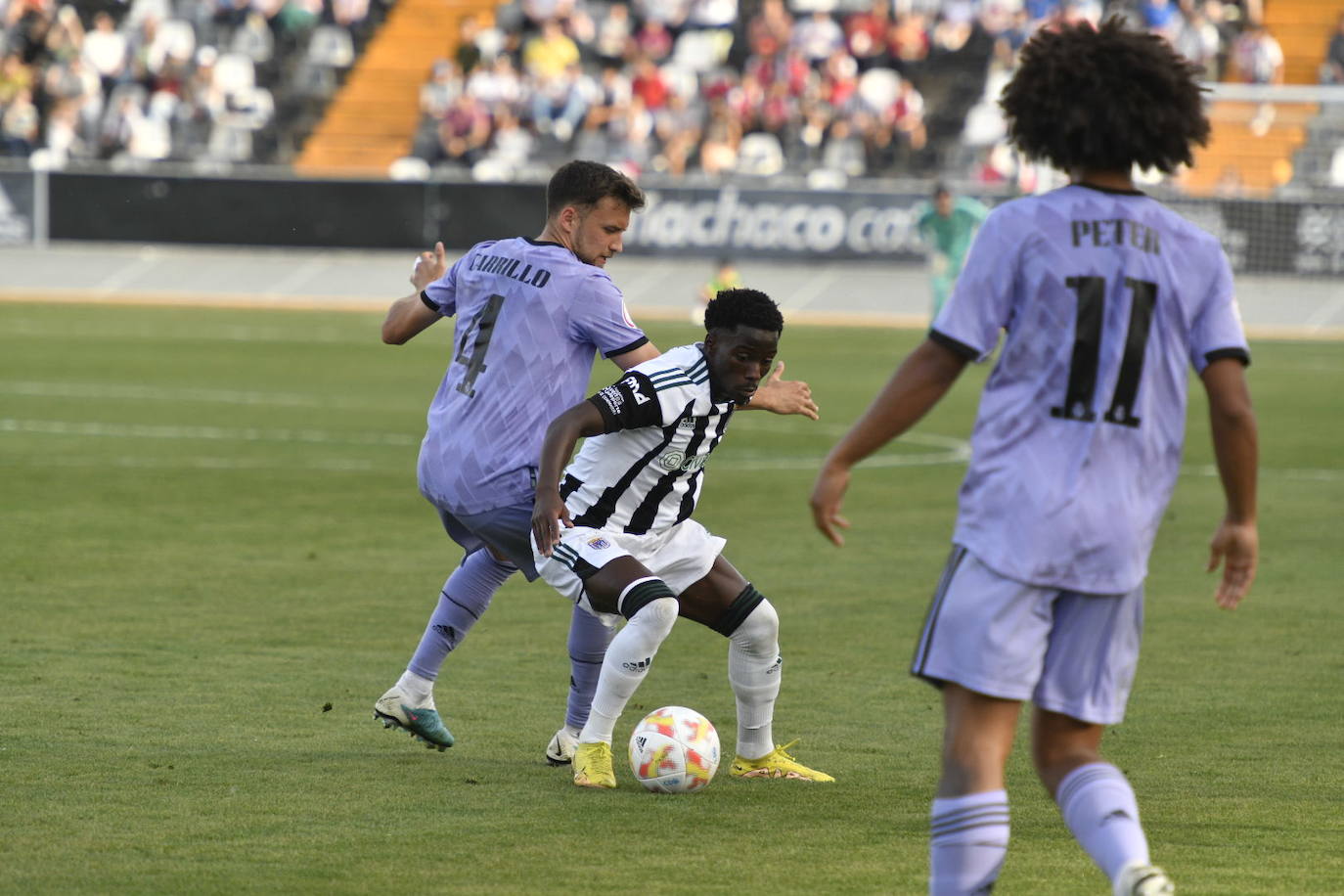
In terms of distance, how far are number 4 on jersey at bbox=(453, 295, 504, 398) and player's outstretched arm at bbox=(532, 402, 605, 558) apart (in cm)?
56

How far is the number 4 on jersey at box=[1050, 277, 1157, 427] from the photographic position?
4.11 m

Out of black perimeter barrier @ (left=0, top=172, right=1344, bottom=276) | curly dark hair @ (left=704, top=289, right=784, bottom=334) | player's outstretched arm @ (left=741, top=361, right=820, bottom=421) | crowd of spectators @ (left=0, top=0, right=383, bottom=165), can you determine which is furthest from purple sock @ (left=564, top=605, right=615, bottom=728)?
crowd of spectators @ (left=0, top=0, right=383, bottom=165)

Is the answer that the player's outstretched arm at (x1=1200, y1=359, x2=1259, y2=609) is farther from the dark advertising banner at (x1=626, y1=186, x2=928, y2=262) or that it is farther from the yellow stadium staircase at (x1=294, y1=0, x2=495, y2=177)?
the yellow stadium staircase at (x1=294, y1=0, x2=495, y2=177)

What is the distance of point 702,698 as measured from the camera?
25.2 ft

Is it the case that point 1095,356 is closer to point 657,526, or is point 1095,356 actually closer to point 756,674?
point 657,526

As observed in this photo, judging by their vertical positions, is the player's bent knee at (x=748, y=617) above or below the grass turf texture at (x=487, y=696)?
above

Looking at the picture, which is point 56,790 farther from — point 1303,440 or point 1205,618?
point 1303,440

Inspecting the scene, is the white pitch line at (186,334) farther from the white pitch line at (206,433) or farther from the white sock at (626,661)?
the white sock at (626,661)

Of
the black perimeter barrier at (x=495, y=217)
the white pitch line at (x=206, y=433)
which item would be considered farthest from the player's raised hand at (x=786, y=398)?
the black perimeter barrier at (x=495, y=217)

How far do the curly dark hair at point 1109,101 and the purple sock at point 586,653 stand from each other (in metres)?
2.93

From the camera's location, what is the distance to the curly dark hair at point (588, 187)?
6.44 m

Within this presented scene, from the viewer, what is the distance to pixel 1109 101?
13.5 ft

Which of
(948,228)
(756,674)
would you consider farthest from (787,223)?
(756,674)

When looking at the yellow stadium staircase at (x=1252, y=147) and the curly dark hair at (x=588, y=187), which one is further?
the yellow stadium staircase at (x=1252, y=147)
